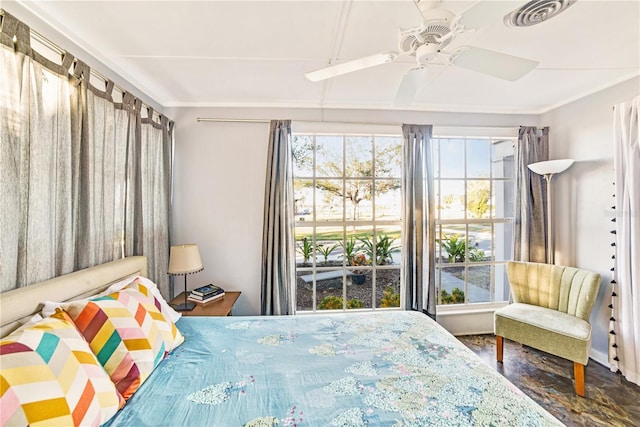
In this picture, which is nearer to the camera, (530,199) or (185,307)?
(185,307)

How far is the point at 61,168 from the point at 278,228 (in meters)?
1.63

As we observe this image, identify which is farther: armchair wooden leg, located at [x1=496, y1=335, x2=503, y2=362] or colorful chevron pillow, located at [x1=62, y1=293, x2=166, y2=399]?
armchair wooden leg, located at [x1=496, y1=335, x2=503, y2=362]

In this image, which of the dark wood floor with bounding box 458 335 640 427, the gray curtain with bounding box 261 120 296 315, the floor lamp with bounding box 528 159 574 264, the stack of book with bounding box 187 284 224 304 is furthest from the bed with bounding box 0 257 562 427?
the floor lamp with bounding box 528 159 574 264

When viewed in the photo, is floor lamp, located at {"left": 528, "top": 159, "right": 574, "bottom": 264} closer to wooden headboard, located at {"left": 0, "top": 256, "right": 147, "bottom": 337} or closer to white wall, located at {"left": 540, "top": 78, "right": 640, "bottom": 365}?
→ white wall, located at {"left": 540, "top": 78, "right": 640, "bottom": 365}

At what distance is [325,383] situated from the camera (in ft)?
4.01

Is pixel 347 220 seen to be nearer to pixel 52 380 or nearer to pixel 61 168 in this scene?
pixel 61 168

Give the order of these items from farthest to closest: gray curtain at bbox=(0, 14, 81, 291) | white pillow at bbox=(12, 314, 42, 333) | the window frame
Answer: the window frame, gray curtain at bbox=(0, 14, 81, 291), white pillow at bbox=(12, 314, 42, 333)

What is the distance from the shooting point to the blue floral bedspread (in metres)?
1.01

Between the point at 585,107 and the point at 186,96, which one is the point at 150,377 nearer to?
the point at 186,96

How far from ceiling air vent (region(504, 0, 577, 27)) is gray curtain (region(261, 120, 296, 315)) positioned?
74.3 inches

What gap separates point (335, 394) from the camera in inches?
45.1

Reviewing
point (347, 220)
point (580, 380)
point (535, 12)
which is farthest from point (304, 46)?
point (580, 380)

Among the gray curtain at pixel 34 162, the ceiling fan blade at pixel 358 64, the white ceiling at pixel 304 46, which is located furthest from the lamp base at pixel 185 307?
the ceiling fan blade at pixel 358 64

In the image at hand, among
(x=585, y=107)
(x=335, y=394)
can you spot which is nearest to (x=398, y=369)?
(x=335, y=394)
